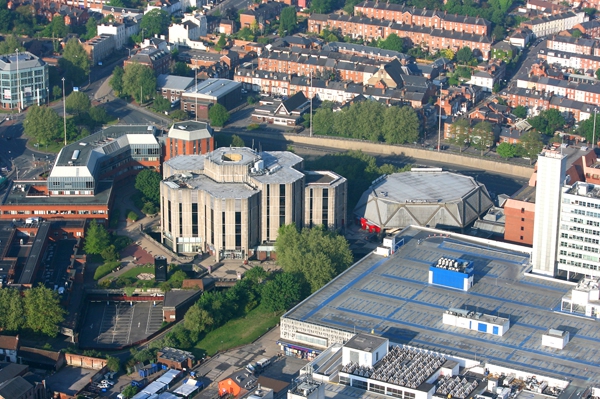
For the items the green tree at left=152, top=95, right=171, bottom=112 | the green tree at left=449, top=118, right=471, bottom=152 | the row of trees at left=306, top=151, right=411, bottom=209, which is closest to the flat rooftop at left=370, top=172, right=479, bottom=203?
the row of trees at left=306, top=151, right=411, bottom=209

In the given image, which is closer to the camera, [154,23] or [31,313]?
[31,313]

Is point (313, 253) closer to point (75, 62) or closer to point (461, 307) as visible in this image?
point (461, 307)

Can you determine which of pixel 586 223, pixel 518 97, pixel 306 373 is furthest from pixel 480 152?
pixel 306 373

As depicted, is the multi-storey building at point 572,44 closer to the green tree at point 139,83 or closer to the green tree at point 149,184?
the green tree at point 139,83

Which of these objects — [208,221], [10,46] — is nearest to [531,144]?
[208,221]

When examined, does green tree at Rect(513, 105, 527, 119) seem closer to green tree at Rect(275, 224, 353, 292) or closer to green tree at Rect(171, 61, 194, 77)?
green tree at Rect(171, 61, 194, 77)

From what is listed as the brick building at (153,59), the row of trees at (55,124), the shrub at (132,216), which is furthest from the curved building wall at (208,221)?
the brick building at (153,59)
